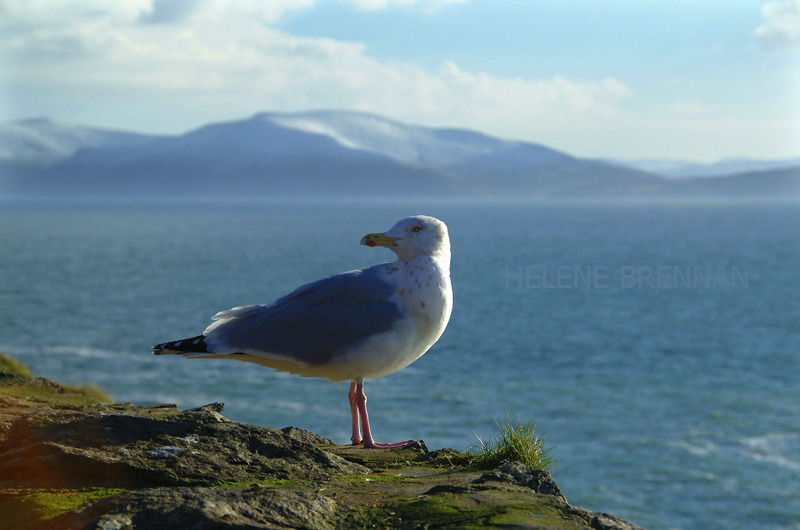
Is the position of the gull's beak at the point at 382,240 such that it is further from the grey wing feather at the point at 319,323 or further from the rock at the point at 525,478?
the rock at the point at 525,478

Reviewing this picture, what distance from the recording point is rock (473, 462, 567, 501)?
6.34m

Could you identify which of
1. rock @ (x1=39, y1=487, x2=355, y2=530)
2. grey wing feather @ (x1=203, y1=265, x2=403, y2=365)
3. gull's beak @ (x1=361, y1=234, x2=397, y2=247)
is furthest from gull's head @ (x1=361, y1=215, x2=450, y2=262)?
rock @ (x1=39, y1=487, x2=355, y2=530)

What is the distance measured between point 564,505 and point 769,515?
33.8 metres

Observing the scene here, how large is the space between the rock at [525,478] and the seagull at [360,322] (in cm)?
229

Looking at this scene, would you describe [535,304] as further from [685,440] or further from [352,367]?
[352,367]

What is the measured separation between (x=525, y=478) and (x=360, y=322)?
2876 millimetres

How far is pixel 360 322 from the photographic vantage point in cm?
873

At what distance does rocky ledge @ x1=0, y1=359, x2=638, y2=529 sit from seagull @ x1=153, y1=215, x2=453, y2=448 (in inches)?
41.6

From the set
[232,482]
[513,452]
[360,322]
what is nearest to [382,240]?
[360,322]

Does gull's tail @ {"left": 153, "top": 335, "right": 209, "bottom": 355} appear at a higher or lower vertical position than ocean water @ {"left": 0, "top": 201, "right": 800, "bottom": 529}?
higher

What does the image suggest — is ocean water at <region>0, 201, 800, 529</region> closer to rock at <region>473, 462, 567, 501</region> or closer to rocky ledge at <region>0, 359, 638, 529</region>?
rock at <region>473, 462, 567, 501</region>

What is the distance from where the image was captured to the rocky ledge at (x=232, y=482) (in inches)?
194

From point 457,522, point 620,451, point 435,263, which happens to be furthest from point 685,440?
point 457,522

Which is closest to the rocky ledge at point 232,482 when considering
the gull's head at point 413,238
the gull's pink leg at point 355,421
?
the gull's pink leg at point 355,421
